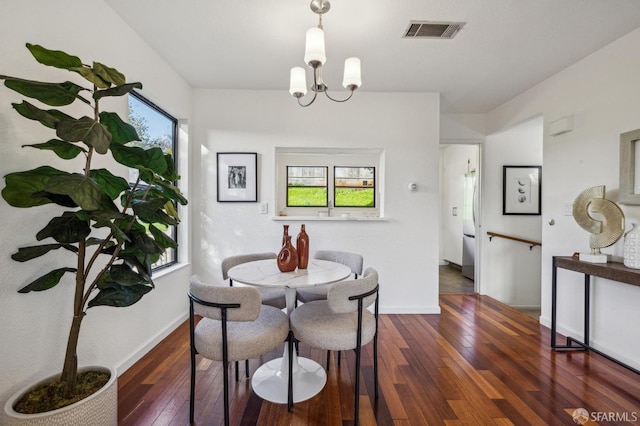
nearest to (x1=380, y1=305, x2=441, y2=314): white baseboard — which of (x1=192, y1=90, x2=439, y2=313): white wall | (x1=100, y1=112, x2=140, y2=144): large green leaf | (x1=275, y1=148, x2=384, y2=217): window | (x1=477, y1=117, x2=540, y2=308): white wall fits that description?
(x1=192, y1=90, x2=439, y2=313): white wall

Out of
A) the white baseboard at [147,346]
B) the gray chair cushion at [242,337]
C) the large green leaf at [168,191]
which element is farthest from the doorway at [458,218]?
the large green leaf at [168,191]

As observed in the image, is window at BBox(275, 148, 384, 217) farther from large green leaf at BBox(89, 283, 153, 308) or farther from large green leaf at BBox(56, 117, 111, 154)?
large green leaf at BBox(56, 117, 111, 154)

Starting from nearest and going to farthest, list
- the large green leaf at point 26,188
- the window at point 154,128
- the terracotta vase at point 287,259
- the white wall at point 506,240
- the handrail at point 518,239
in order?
the large green leaf at point 26,188
the terracotta vase at point 287,259
the window at point 154,128
the handrail at point 518,239
the white wall at point 506,240

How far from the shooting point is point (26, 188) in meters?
1.12

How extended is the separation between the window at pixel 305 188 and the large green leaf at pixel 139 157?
317 centimetres

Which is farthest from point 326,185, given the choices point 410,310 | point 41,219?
point 41,219

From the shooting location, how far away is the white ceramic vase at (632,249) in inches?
76.2

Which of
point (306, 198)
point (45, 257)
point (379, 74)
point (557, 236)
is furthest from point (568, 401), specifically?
point (306, 198)

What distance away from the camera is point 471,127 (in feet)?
12.9

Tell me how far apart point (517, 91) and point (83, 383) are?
4485mm

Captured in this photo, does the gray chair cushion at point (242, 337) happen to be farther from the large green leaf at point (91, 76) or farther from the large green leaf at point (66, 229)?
the large green leaf at point (91, 76)

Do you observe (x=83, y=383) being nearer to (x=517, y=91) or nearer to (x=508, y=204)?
(x=517, y=91)

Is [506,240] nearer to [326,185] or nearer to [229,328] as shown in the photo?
[326,185]
